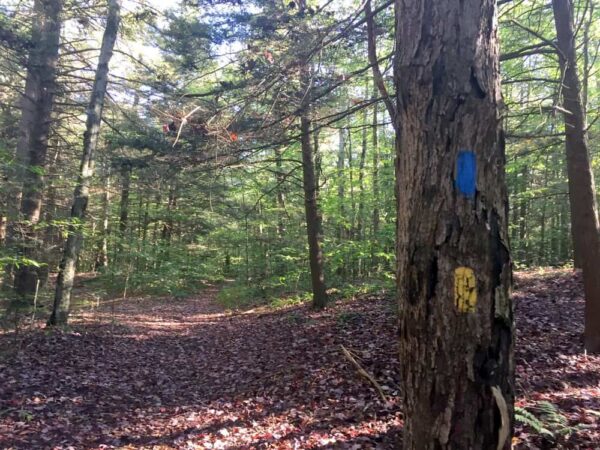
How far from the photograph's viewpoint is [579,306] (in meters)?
7.72

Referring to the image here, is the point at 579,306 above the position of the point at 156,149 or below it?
below

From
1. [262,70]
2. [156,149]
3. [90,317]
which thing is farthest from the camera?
[90,317]

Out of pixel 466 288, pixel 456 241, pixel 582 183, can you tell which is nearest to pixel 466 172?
pixel 456 241

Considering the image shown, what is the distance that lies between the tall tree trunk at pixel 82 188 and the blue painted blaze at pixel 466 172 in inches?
324

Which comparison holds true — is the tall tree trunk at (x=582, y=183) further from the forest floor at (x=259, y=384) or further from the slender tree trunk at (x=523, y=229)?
the slender tree trunk at (x=523, y=229)

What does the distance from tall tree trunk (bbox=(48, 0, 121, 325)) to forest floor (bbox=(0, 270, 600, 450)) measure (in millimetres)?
713

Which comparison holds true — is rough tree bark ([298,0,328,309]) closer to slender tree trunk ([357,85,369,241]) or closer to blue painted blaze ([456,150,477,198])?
slender tree trunk ([357,85,369,241])

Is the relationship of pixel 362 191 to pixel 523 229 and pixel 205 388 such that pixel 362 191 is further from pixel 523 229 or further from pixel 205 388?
pixel 205 388

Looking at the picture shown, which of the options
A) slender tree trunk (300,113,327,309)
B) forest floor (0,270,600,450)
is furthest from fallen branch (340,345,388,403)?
slender tree trunk (300,113,327,309)

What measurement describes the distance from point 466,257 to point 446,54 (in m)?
1.00

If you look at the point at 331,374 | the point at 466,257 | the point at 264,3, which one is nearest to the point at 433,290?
the point at 466,257

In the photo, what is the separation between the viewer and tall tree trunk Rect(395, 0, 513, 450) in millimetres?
1973

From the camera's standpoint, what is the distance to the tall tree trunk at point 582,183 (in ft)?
18.3

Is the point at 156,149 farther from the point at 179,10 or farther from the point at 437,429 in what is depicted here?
the point at 437,429
